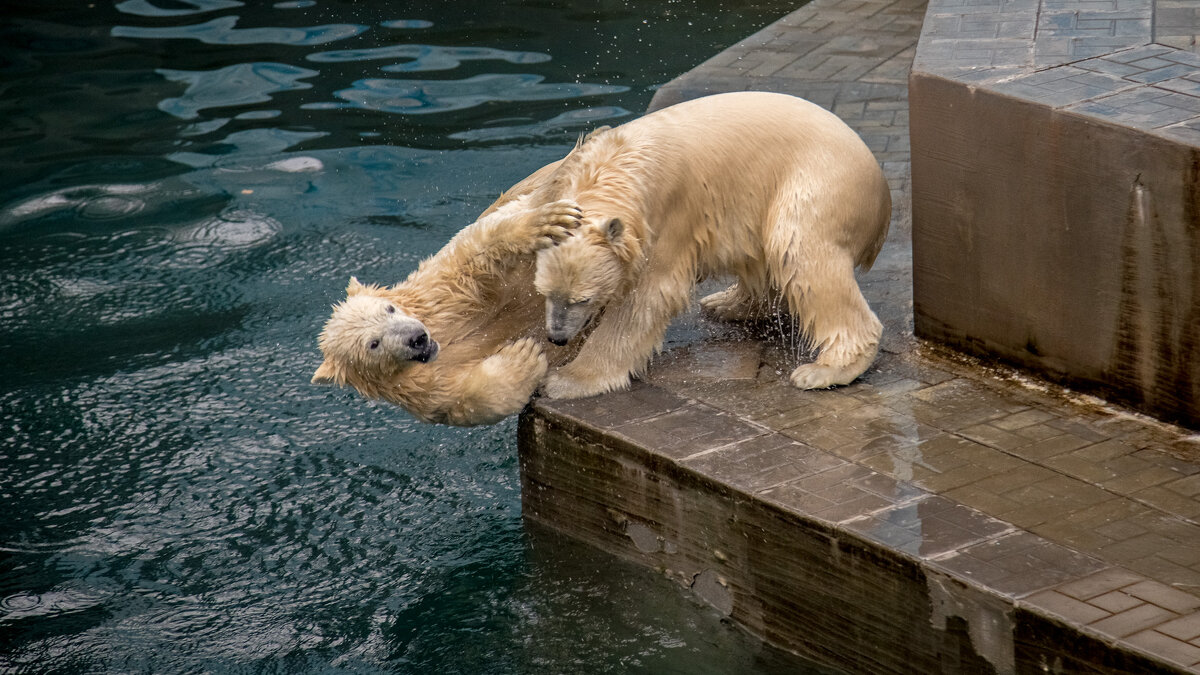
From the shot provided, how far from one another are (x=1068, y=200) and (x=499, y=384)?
6.33 feet

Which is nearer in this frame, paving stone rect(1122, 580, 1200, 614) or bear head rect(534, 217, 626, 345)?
paving stone rect(1122, 580, 1200, 614)

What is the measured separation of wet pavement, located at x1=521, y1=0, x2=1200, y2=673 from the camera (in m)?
3.03

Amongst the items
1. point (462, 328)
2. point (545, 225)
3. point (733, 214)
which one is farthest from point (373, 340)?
point (733, 214)

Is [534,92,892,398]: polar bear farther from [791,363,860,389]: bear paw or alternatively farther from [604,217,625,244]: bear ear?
[604,217,625,244]: bear ear

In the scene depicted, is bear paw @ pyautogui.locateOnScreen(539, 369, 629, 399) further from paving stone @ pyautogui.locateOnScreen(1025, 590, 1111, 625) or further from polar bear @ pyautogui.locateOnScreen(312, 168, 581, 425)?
paving stone @ pyautogui.locateOnScreen(1025, 590, 1111, 625)

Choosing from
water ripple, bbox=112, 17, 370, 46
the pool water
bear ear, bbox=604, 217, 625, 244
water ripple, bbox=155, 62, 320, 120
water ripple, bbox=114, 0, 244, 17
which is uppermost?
water ripple, bbox=114, 0, 244, 17

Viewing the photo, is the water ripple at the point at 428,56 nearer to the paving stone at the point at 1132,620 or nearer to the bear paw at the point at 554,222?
the bear paw at the point at 554,222

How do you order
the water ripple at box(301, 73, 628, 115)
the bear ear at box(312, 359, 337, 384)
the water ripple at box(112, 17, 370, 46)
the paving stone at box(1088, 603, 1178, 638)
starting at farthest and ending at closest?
the water ripple at box(112, 17, 370, 46) < the water ripple at box(301, 73, 628, 115) < the bear ear at box(312, 359, 337, 384) < the paving stone at box(1088, 603, 1178, 638)

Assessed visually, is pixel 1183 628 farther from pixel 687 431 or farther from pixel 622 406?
pixel 622 406

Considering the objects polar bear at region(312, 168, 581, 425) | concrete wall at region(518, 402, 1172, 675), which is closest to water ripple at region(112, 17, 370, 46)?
polar bear at region(312, 168, 581, 425)

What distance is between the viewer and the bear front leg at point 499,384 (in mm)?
4176

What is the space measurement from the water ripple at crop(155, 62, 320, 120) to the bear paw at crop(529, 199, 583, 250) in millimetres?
6293

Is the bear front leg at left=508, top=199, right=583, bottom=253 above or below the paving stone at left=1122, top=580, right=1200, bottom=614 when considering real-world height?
above

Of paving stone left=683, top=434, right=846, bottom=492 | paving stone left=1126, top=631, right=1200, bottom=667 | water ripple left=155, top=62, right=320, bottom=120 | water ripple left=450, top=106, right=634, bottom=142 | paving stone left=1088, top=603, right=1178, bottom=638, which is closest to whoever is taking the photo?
paving stone left=1126, top=631, right=1200, bottom=667
